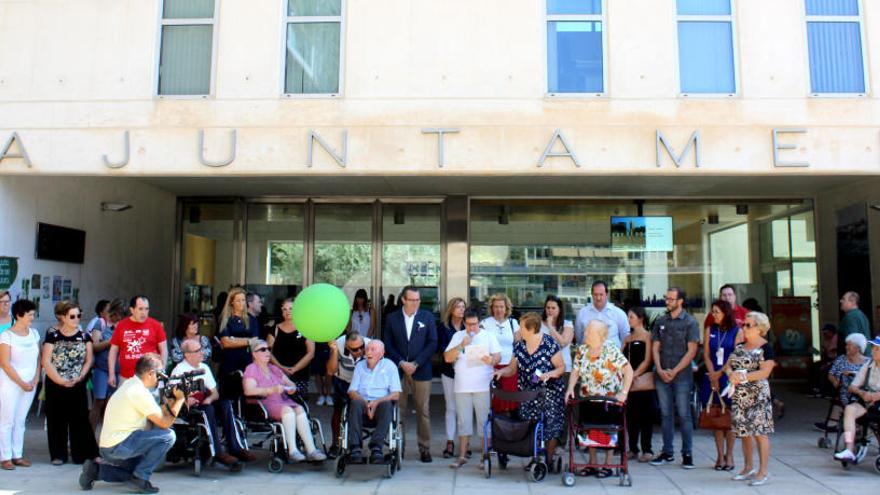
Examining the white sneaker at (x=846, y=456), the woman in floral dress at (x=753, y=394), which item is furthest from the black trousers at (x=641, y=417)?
the white sneaker at (x=846, y=456)

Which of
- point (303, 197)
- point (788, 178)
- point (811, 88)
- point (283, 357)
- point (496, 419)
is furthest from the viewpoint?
point (303, 197)

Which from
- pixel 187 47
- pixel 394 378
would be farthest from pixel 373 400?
pixel 187 47

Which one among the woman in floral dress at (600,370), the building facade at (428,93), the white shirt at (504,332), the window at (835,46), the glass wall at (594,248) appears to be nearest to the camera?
the woman in floral dress at (600,370)

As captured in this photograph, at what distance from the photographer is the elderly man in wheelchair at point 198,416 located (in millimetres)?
6500

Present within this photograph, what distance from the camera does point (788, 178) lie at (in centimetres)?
1026

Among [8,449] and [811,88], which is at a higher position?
[811,88]

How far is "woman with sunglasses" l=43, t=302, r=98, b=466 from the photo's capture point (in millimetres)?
6926

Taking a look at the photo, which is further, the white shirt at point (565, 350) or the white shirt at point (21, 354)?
the white shirt at point (565, 350)

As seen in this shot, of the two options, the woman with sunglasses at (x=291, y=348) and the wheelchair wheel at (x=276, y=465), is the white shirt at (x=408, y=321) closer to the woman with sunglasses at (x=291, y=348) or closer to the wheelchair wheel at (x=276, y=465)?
the woman with sunglasses at (x=291, y=348)

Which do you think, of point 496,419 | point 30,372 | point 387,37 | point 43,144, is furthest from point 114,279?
point 496,419

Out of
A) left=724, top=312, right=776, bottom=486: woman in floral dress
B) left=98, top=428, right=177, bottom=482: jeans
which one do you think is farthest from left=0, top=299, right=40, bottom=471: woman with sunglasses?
left=724, top=312, right=776, bottom=486: woman in floral dress

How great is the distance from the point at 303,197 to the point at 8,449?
646cm

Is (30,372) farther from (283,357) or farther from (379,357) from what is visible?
(379,357)

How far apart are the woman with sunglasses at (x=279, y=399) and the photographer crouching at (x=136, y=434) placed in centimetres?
88
